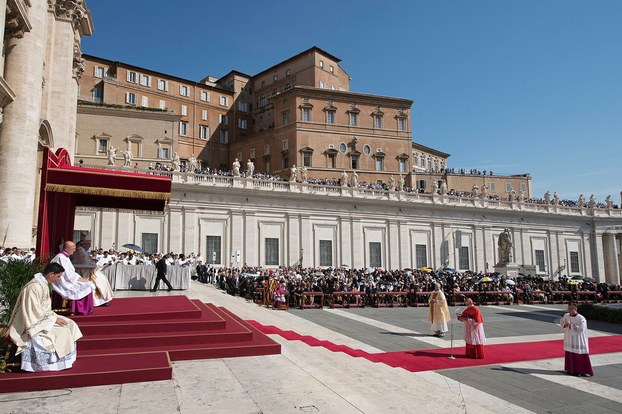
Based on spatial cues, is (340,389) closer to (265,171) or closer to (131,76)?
(265,171)

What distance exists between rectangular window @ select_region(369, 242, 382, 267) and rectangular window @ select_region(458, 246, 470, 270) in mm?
8937

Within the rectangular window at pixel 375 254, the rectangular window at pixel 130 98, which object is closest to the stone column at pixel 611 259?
the rectangular window at pixel 375 254

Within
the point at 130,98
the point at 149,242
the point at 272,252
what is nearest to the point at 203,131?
the point at 130,98

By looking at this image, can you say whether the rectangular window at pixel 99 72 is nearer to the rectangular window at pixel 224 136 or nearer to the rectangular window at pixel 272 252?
the rectangular window at pixel 224 136

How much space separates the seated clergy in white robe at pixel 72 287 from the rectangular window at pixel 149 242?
21.7m

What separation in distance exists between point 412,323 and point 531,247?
34.8 m

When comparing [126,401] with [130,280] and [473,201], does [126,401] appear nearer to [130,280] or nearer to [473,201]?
[130,280]

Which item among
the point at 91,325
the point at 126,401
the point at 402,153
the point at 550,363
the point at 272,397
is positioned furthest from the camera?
the point at 402,153

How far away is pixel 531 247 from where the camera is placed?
46.2 meters

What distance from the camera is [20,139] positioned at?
1623cm

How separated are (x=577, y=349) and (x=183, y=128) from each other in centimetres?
5312

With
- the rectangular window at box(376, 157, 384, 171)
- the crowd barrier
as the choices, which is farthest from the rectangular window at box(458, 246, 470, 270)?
the crowd barrier

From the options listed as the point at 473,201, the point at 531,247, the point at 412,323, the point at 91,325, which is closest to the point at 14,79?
the point at 91,325

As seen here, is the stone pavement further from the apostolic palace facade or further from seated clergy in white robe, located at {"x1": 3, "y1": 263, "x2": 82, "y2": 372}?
the apostolic palace facade
